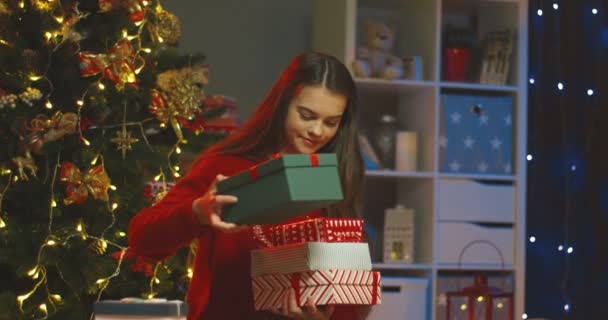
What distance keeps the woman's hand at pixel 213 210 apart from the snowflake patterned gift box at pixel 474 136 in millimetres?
2450

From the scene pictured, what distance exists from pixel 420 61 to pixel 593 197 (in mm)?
826

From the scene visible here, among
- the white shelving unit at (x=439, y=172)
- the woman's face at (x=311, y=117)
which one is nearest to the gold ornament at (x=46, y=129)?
the woman's face at (x=311, y=117)

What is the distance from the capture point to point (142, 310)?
4.32 feet

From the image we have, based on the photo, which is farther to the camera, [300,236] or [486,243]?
[486,243]

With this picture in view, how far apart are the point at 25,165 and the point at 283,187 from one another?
1534 mm

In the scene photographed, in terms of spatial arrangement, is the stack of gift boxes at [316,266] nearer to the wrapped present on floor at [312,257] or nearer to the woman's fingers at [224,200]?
the wrapped present on floor at [312,257]

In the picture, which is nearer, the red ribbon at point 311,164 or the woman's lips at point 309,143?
the red ribbon at point 311,164

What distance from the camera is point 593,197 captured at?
12.6 feet

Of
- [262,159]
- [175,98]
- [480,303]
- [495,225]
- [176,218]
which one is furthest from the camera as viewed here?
[495,225]

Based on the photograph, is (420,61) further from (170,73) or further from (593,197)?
(170,73)

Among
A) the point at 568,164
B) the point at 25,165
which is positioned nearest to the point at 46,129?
the point at 25,165

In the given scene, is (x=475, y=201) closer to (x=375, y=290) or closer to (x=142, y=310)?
(x=375, y=290)

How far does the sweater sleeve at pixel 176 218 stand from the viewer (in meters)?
1.57

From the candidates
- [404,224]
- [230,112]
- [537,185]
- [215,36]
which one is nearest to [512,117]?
[537,185]
